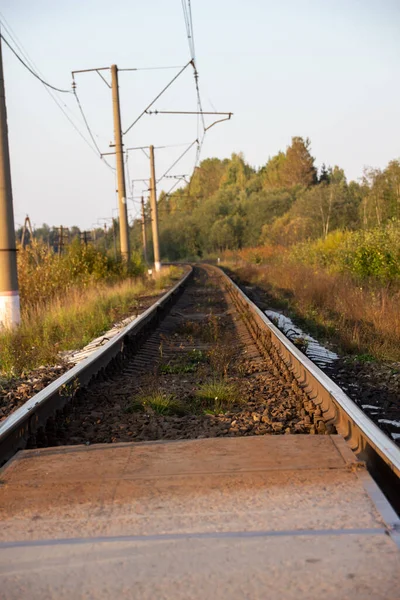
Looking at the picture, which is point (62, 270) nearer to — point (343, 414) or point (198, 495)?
point (343, 414)

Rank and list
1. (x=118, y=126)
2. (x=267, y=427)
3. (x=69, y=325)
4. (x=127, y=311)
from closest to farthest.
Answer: (x=267, y=427) < (x=69, y=325) < (x=127, y=311) < (x=118, y=126)

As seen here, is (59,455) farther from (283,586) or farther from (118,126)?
(118,126)

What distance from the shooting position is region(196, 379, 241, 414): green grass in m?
5.51

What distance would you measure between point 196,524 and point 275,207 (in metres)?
88.7

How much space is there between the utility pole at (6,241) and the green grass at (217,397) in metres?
5.95

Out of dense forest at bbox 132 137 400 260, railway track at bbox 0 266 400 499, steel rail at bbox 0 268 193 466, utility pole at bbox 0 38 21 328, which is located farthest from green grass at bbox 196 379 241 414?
dense forest at bbox 132 137 400 260

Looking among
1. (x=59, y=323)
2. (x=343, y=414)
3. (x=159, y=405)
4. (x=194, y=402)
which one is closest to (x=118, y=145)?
(x=59, y=323)

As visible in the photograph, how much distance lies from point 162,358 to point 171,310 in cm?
727

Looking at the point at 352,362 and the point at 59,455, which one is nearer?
the point at 59,455

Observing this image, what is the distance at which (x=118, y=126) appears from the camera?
80.9ft

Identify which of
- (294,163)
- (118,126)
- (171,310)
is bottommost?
(171,310)

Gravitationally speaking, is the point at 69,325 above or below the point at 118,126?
below

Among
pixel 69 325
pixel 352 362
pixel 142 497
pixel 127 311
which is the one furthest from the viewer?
pixel 127 311

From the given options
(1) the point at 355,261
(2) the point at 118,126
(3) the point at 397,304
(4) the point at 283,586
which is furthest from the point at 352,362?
(2) the point at 118,126
